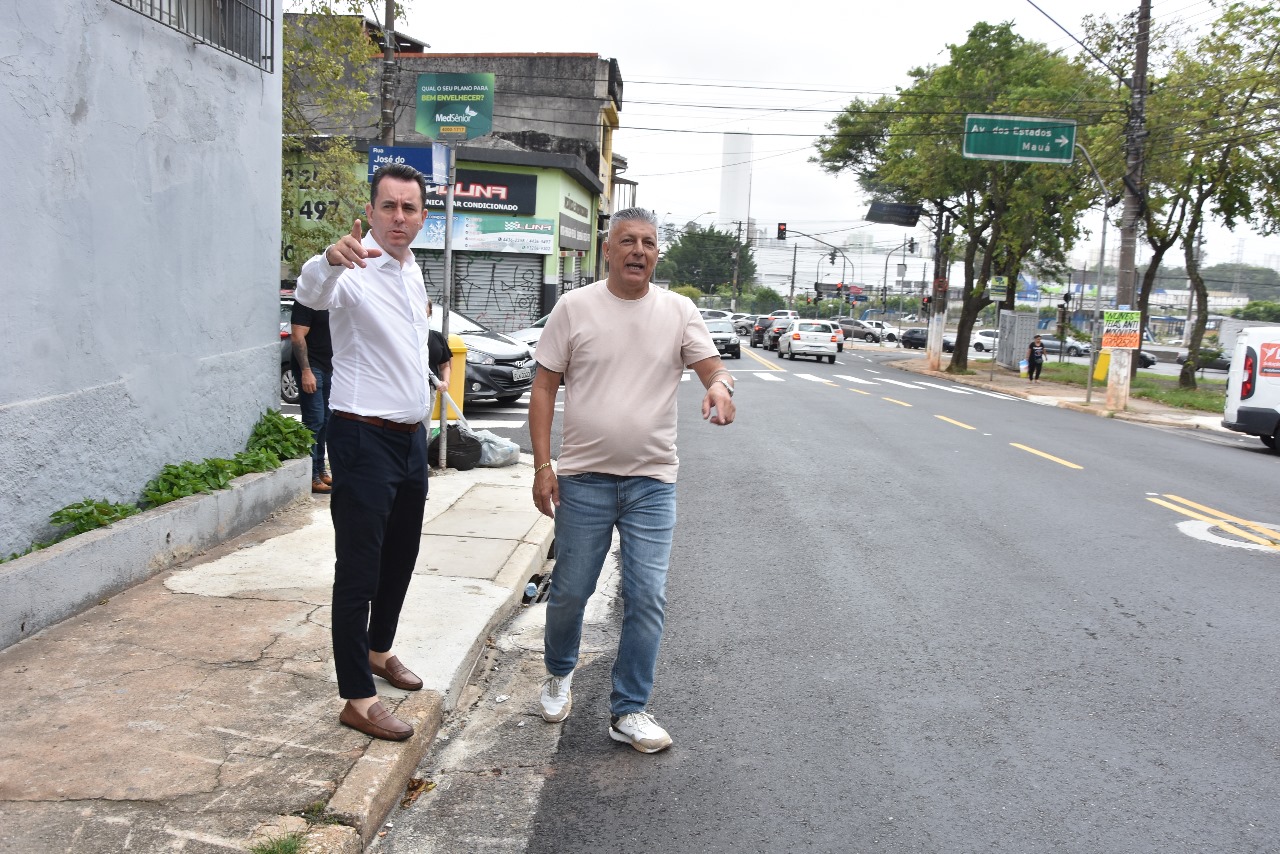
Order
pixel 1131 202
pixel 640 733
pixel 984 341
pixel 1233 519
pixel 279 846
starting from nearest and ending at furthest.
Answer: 1. pixel 279 846
2. pixel 640 733
3. pixel 1233 519
4. pixel 1131 202
5. pixel 984 341

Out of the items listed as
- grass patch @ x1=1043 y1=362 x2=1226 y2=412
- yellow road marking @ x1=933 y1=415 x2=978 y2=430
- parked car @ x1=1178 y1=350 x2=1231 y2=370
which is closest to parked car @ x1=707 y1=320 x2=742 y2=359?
grass patch @ x1=1043 y1=362 x2=1226 y2=412

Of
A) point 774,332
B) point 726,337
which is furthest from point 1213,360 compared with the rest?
point 726,337

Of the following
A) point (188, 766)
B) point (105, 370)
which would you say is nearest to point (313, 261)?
point (188, 766)

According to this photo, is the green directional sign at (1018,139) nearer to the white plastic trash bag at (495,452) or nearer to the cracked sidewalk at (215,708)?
→ the white plastic trash bag at (495,452)

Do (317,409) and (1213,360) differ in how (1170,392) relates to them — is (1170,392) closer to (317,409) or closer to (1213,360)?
(1213,360)

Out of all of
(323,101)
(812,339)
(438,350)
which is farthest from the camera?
(812,339)

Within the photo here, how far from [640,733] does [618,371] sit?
139 cm

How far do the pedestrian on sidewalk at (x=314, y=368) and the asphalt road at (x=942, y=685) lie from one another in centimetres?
292

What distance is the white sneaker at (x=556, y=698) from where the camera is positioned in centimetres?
423

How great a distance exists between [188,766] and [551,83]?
126ft

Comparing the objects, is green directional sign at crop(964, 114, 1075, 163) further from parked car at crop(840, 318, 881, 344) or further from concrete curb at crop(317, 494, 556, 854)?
parked car at crop(840, 318, 881, 344)

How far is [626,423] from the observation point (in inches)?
149

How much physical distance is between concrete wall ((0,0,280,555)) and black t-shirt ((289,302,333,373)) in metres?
0.27

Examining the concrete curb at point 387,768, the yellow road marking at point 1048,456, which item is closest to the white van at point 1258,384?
the yellow road marking at point 1048,456
